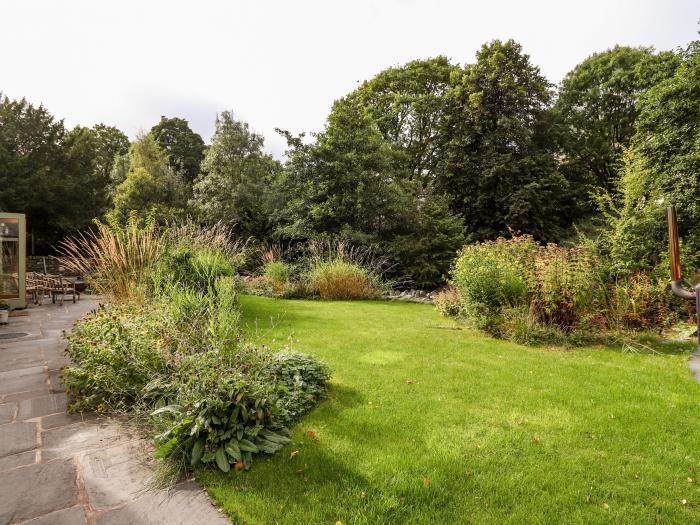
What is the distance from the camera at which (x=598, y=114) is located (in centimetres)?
1692

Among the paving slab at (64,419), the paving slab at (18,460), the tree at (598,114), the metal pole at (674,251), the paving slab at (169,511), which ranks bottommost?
the paving slab at (169,511)

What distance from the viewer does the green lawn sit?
1.95 m

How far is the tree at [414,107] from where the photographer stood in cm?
1698

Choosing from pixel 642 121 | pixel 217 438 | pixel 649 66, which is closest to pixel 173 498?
pixel 217 438

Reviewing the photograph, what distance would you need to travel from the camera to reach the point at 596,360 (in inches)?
174

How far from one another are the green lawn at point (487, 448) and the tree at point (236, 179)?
1147 centimetres

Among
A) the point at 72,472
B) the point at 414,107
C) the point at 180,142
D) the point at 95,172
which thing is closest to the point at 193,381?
the point at 72,472

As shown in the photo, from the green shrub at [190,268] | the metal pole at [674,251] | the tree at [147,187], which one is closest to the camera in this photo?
the metal pole at [674,251]

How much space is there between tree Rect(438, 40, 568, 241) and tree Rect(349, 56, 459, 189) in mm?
1213

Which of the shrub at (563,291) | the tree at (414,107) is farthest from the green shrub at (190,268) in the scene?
the tree at (414,107)

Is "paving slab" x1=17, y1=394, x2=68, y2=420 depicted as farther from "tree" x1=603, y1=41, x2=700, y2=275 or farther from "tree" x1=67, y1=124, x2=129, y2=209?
"tree" x1=67, y1=124, x2=129, y2=209

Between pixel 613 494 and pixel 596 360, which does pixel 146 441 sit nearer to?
pixel 613 494

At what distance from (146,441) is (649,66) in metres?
16.8

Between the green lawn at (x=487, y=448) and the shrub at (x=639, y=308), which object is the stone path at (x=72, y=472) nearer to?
the green lawn at (x=487, y=448)
